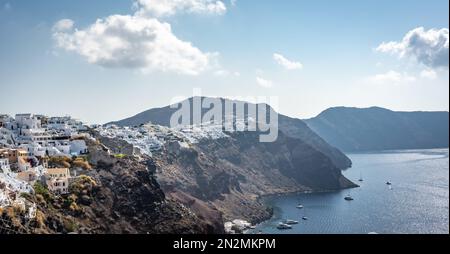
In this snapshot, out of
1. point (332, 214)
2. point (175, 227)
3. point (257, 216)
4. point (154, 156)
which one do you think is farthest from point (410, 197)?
point (175, 227)

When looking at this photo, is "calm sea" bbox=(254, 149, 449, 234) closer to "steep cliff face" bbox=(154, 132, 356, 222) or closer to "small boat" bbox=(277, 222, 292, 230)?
"small boat" bbox=(277, 222, 292, 230)

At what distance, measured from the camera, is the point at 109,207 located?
68375 mm

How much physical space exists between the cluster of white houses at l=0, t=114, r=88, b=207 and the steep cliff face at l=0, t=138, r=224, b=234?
2.26m

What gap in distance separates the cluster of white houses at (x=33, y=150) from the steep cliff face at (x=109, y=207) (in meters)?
2.26

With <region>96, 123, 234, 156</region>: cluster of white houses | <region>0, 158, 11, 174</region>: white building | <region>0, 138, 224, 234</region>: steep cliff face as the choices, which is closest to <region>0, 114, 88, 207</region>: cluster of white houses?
<region>0, 158, 11, 174</region>: white building

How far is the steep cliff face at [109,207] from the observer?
58375 millimetres

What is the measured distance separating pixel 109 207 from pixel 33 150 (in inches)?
721

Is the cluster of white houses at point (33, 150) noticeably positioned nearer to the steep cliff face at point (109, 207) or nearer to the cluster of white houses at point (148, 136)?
the steep cliff face at point (109, 207)

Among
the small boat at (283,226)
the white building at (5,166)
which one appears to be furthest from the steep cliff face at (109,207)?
the small boat at (283,226)

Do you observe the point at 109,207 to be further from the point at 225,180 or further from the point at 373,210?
the point at 373,210

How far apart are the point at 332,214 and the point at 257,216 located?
Result: 2209cm

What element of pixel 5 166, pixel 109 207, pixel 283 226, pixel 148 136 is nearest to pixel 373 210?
pixel 283 226
